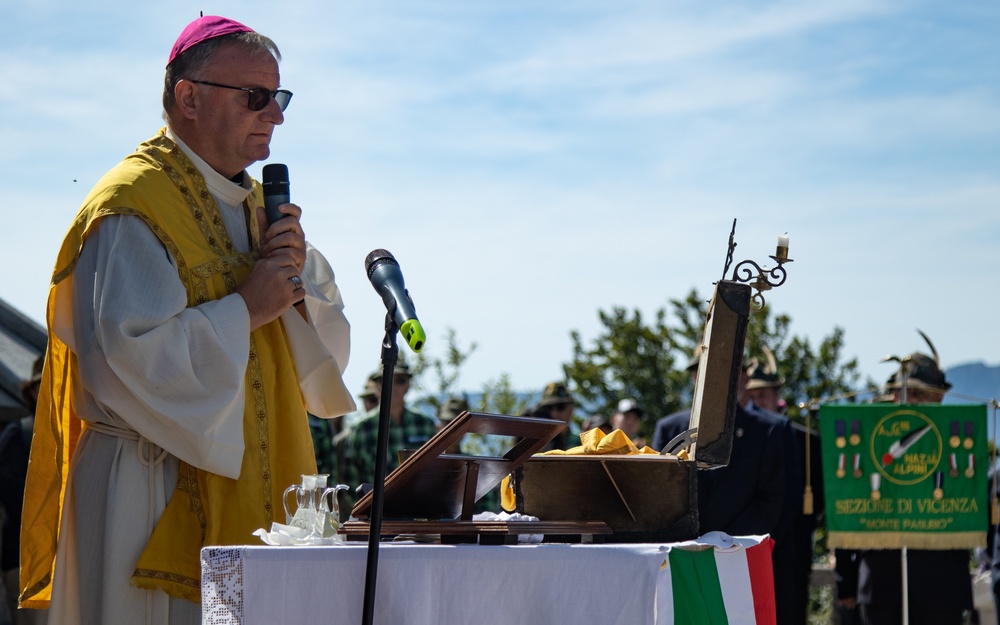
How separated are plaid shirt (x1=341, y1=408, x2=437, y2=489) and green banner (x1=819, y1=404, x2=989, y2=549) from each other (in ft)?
10.4

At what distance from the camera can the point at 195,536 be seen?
3.47 metres

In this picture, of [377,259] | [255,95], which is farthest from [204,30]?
[377,259]

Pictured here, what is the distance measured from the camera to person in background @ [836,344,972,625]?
794 cm

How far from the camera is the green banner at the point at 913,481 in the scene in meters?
8.02

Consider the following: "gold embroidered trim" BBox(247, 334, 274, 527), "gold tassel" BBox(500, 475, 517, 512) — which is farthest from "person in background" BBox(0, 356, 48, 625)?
"gold tassel" BBox(500, 475, 517, 512)

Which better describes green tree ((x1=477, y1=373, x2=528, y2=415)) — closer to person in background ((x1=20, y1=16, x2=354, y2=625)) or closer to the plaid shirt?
the plaid shirt

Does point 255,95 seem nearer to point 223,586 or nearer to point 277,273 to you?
point 277,273

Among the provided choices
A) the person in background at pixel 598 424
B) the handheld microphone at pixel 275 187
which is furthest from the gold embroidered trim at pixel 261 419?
the person in background at pixel 598 424

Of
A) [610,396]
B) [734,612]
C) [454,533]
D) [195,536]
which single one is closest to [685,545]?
[734,612]

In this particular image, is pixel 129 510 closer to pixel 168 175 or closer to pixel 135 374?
pixel 135 374

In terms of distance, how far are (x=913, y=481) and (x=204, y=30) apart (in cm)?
592

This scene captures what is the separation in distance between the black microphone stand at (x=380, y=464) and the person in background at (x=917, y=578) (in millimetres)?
6038

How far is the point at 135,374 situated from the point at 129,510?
0.39 m

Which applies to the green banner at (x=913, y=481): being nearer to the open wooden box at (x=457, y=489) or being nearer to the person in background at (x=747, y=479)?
the person in background at (x=747, y=479)
